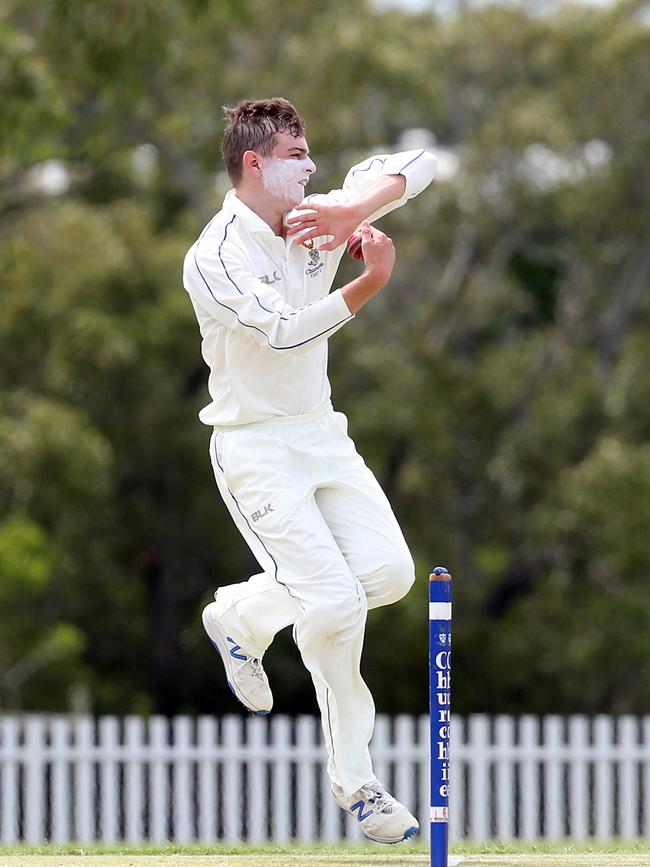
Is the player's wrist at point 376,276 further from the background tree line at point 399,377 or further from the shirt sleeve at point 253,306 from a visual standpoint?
the background tree line at point 399,377

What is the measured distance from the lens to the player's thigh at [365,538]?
5.10m

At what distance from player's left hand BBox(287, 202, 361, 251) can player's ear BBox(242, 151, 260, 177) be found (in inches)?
7.6

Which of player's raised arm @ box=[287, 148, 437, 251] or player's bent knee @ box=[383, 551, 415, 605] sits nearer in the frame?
player's raised arm @ box=[287, 148, 437, 251]

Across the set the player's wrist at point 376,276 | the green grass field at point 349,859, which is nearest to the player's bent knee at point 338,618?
the green grass field at point 349,859

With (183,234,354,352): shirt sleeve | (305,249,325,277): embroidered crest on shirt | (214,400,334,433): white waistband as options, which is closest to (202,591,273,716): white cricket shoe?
(214,400,334,433): white waistband

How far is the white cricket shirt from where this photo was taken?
4816 millimetres

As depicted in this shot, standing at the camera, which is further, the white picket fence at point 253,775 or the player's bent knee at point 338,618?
the white picket fence at point 253,775

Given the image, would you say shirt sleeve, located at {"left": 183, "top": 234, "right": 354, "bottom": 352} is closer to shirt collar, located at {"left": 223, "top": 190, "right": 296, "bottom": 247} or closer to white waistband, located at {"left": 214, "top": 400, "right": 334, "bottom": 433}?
shirt collar, located at {"left": 223, "top": 190, "right": 296, "bottom": 247}

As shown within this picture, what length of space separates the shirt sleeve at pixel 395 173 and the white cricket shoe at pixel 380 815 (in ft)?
5.87

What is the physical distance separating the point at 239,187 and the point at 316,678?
5.07ft

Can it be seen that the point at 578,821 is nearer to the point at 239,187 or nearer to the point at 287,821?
the point at 287,821

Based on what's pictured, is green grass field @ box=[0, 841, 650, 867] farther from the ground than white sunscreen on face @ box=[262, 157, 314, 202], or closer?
closer

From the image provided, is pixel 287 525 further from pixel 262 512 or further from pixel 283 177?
pixel 283 177

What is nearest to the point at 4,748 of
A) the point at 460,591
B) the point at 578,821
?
the point at 578,821
